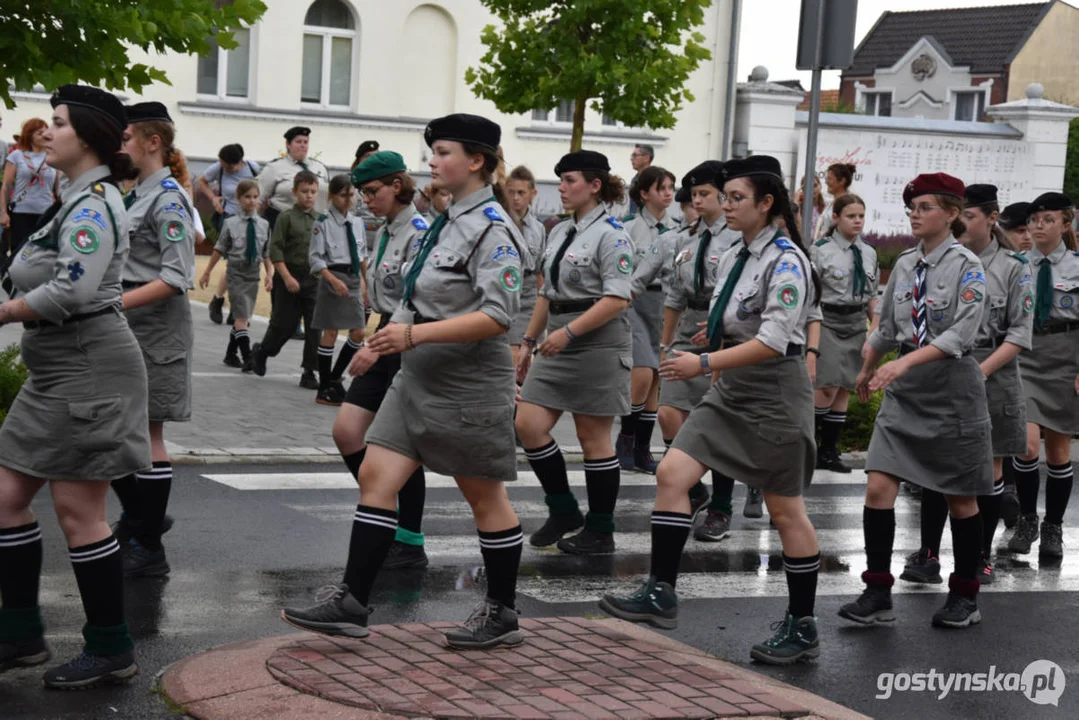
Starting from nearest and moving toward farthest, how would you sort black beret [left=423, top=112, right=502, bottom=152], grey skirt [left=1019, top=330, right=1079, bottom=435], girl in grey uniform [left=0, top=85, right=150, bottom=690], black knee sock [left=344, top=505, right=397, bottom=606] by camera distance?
girl in grey uniform [left=0, top=85, right=150, bottom=690]
black knee sock [left=344, top=505, right=397, bottom=606]
black beret [left=423, top=112, right=502, bottom=152]
grey skirt [left=1019, top=330, right=1079, bottom=435]

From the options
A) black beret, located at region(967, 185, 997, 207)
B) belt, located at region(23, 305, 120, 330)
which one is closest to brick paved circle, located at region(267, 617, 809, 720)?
belt, located at region(23, 305, 120, 330)

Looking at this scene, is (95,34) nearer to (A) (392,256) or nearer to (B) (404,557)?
(A) (392,256)

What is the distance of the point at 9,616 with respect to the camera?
18.6 ft

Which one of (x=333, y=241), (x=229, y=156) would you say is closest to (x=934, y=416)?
(x=333, y=241)

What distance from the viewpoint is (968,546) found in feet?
24.5

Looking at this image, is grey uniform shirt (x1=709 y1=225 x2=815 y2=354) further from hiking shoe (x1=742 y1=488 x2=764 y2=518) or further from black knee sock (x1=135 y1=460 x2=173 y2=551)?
hiking shoe (x1=742 y1=488 x2=764 y2=518)

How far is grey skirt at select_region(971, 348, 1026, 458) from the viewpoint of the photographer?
865cm

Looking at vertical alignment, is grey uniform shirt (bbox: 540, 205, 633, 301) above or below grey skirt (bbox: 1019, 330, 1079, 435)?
above

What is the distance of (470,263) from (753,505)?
14.2 feet

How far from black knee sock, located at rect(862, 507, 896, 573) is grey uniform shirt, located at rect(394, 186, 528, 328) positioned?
2191 mm

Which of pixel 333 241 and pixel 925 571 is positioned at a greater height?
pixel 333 241

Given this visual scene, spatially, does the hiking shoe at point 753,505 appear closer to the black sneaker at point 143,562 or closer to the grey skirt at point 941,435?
the grey skirt at point 941,435

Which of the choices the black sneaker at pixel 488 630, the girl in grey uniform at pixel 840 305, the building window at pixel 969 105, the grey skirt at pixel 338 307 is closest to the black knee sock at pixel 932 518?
the black sneaker at pixel 488 630

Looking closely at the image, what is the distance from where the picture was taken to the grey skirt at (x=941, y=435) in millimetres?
7285
